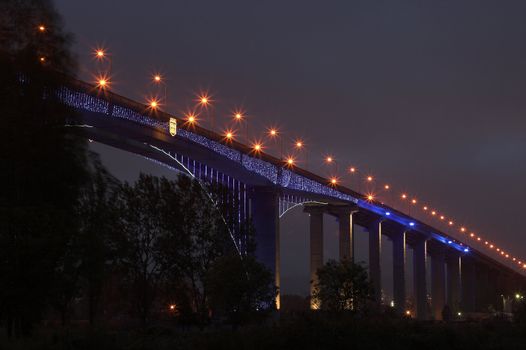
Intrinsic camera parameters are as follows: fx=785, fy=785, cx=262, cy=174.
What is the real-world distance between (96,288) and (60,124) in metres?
15.8

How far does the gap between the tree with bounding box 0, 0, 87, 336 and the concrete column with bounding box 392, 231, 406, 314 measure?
309 ft

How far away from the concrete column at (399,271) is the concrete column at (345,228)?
24.5 m

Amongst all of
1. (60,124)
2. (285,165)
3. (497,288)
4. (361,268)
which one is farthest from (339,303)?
(497,288)

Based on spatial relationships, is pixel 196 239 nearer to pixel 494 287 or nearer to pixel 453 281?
pixel 453 281

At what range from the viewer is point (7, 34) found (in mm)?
27031

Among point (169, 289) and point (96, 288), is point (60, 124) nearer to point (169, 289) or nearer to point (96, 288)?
point (96, 288)

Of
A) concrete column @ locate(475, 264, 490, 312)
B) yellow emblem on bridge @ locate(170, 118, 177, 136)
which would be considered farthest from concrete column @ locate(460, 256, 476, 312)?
yellow emblem on bridge @ locate(170, 118, 177, 136)

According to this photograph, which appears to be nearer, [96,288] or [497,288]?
[96,288]

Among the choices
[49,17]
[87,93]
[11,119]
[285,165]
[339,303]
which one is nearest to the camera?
[11,119]

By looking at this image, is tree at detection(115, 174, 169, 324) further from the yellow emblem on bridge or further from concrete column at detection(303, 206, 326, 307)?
concrete column at detection(303, 206, 326, 307)

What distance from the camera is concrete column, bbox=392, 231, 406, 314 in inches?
4641

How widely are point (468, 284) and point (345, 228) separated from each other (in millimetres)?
86984

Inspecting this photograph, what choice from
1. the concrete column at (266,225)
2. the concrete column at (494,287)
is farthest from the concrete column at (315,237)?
the concrete column at (494,287)

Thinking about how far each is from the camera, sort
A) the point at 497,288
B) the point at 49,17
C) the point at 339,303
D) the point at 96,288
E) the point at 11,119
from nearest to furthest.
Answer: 1. the point at 11,119
2. the point at 49,17
3. the point at 96,288
4. the point at 339,303
5. the point at 497,288
